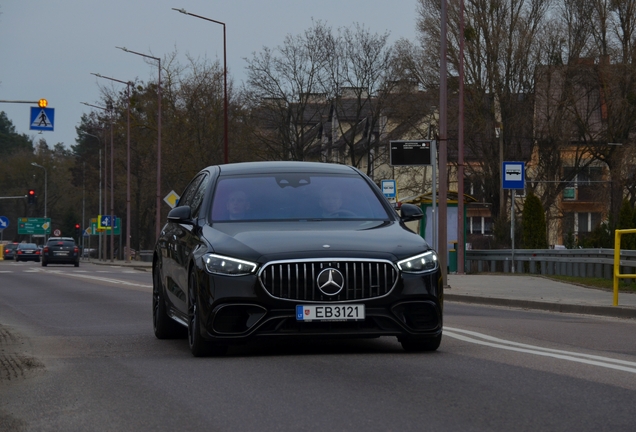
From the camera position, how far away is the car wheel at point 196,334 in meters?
9.36

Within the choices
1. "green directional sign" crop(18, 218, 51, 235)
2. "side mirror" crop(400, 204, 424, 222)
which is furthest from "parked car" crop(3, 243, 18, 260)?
"side mirror" crop(400, 204, 424, 222)

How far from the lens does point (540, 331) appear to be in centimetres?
1256

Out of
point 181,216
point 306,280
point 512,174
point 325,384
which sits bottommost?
point 325,384

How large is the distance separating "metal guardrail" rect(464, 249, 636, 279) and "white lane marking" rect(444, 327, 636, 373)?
12442 mm

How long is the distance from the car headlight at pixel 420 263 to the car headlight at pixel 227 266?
115cm

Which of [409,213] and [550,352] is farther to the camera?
[409,213]

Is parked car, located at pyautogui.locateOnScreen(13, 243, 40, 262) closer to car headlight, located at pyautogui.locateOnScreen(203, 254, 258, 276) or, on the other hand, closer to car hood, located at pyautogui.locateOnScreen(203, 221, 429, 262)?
car hood, located at pyautogui.locateOnScreen(203, 221, 429, 262)

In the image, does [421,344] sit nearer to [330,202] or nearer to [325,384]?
[330,202]

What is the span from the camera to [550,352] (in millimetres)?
9820

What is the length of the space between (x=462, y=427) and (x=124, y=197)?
3138 inches

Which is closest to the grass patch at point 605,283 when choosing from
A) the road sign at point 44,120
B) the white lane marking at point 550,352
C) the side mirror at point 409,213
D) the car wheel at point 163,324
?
the white lane marking at point 550,352

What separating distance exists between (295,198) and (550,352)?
8.31ft

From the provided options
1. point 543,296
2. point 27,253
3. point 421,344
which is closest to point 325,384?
point 421,344

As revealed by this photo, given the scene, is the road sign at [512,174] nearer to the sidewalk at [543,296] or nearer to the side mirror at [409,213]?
the sidewalk at [543,296]
